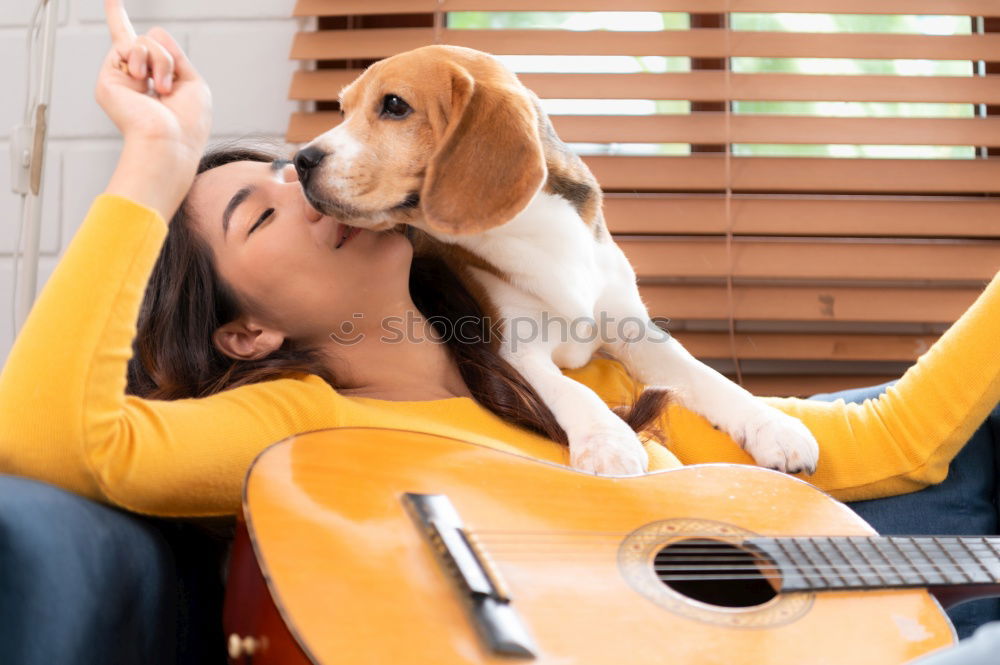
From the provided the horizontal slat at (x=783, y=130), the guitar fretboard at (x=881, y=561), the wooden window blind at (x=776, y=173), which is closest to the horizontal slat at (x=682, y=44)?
the wooden window blind at (x=776, y=173)

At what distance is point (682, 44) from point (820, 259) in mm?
500

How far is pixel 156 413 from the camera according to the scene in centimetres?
84

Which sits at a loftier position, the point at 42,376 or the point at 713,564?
the point at 42,376

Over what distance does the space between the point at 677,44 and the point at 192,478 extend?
131 cm

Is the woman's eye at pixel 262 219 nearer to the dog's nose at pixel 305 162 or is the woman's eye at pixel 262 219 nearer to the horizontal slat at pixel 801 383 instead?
the dog's nose at pixel 305 162

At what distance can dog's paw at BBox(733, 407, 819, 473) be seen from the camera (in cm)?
113

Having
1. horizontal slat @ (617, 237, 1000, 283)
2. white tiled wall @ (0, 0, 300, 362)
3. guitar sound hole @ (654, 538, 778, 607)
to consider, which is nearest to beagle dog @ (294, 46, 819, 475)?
guitar sound hole @ (654, 538, 778, 607)

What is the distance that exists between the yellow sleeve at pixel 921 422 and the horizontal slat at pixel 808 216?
593mm

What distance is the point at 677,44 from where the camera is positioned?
5.68 feet

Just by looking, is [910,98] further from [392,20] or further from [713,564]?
[713,564]

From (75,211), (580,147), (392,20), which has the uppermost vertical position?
(392,20)

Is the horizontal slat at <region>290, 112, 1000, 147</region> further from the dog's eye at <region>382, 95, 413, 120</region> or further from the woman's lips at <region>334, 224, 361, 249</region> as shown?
the woman's lips at <region>334, 224, 361, 249</region>

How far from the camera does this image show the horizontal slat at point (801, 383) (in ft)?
5.83

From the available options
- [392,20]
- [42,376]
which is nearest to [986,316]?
[42,376]
